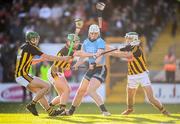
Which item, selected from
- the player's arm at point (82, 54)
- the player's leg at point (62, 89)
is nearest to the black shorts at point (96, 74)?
the player's arm at point (82, 54)

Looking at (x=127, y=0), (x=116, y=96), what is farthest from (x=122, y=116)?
(x=127, y=0)

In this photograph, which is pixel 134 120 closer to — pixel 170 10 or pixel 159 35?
pixel 159 35

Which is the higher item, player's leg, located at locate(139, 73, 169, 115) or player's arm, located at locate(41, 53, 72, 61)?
player's arm, located at locate(41, 53, 72, 61)

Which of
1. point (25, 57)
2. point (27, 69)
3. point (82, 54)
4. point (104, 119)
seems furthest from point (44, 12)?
point (104, 119)

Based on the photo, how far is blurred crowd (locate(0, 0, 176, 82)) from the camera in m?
22.3

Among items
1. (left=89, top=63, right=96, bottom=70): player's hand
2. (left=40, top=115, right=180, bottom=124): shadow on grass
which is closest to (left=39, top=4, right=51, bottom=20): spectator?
(left=89, top=63, right=96, bottom=70): player's hand

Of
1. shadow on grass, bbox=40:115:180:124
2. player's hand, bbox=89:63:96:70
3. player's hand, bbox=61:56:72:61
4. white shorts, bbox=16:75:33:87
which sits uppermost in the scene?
player's hand, bbox=61:56:72:61

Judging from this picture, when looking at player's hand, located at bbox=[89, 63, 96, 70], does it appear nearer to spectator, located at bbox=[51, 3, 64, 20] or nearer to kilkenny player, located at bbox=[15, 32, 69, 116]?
kilkenny player, located at bbox=[15, 32, 69, 116]

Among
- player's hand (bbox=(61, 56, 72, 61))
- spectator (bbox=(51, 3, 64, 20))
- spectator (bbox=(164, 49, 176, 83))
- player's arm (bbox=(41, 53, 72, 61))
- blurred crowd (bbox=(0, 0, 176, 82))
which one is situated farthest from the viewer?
spectator (bbox=(51, 3, 64, 20))

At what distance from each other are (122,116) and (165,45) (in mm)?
7778

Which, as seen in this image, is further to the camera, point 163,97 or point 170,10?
point 170,10

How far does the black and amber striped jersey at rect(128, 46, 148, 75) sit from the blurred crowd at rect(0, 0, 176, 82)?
6.72 m

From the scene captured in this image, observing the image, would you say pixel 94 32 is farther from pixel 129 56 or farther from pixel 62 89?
pixel 62 89

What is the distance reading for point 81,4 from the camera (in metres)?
24.2
